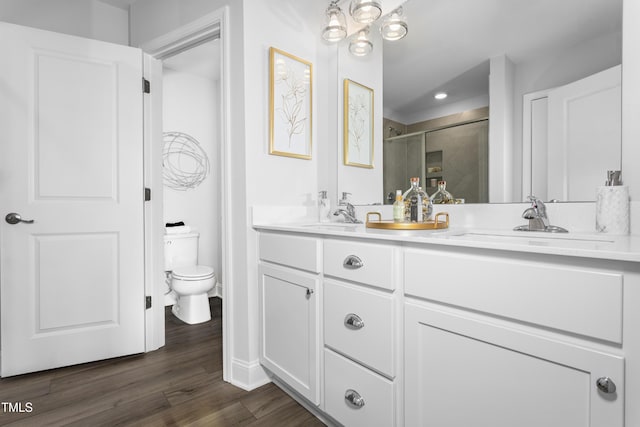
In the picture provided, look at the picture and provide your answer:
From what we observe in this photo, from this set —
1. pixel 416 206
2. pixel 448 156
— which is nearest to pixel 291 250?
pixel 416 206

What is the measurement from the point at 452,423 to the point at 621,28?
1.41 m

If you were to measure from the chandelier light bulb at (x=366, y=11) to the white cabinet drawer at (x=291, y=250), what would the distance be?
1.23 metres

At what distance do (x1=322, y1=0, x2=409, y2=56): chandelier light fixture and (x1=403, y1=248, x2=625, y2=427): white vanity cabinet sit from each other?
1.32m

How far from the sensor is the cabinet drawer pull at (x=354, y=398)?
1.18 meters

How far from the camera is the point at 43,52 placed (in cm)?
187

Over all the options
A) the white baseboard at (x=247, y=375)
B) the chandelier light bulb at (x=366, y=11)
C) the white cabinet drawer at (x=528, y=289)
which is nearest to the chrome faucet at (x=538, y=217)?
the white cabinet drawer at (x=528, y=289)

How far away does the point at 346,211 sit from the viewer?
1900mm

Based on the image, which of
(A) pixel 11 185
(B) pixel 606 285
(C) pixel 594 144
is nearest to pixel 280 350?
(B) pixel 606 285

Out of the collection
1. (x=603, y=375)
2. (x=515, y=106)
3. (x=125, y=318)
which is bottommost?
(x=125, y=318)

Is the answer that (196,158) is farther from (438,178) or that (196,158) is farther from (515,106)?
(515,106)

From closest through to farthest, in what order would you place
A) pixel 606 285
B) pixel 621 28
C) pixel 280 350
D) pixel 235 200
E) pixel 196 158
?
pixel 606 285
pixel 621 28
pixel 280 350
pixel 235 200
pixel 196 158

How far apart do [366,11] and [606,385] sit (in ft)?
5.87

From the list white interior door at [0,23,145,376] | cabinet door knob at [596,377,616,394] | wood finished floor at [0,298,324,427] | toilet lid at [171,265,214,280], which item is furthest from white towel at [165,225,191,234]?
cabinet door knob at [596,377,616,394]

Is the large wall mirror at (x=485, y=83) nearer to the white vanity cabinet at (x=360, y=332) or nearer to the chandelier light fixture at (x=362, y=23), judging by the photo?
the chandelier light fixture at (x=362, y=23)
